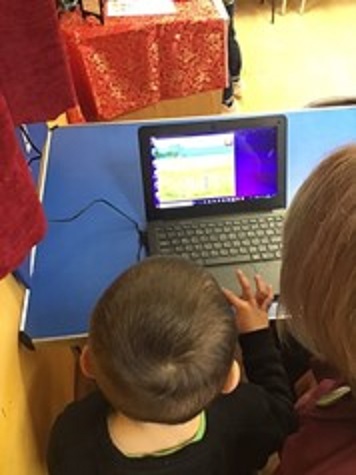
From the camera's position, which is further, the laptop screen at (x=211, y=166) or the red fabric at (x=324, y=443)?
the laptop screen at (x=211, y=166)

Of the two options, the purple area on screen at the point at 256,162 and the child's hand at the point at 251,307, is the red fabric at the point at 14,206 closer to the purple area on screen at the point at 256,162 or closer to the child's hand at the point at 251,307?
the child's hand at the point at 251,307

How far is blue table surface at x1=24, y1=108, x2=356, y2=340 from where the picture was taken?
1.11 meters

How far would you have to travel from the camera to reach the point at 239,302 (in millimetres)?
1057

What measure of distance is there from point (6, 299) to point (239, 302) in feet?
1.26

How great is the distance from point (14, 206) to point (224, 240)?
0.48 m

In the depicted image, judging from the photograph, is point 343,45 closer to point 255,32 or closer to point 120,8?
point 255,32

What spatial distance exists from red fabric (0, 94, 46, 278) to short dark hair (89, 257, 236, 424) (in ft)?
0.42

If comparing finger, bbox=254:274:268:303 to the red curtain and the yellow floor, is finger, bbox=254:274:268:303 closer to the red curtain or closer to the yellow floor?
the red curtain

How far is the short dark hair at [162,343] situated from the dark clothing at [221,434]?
0.10m

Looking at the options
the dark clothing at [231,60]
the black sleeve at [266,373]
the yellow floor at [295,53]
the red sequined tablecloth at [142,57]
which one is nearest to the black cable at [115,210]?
the black sleeve at [266,373]

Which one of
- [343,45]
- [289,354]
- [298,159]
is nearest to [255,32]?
[343,45]

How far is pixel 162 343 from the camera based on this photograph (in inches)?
30.4

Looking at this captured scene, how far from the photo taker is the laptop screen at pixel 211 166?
1172 millimetres

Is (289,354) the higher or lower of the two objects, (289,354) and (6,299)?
the lower
